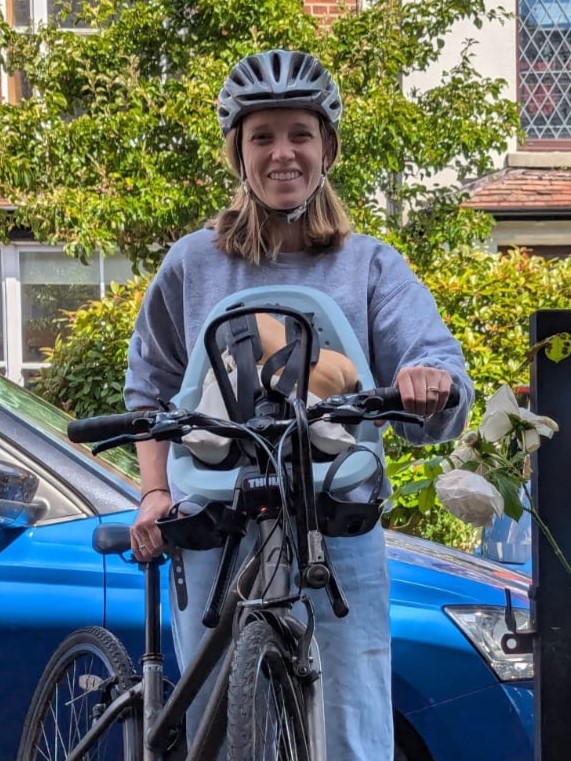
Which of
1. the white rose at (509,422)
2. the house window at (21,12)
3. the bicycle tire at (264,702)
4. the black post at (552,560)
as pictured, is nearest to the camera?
the bicycle tire at (264,702)

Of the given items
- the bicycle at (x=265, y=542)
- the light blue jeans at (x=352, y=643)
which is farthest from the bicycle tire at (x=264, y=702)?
the light blue jeans at (x=352, y=643)

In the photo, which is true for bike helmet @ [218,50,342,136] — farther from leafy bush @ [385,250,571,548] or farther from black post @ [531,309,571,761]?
leafy bush @ [385,250,571,548]

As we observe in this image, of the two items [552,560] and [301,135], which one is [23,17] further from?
[552,560]

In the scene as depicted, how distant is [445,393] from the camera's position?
7.65 feet

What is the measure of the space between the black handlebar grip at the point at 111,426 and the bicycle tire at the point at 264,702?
0.42m

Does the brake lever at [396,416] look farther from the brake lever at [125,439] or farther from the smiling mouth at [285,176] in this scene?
the smiling mouth at [285,176]

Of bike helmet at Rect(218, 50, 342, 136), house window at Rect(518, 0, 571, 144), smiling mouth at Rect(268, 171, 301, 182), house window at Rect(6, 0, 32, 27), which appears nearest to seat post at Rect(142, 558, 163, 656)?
smiling mouth at Rect(268, 171, 301, 182)

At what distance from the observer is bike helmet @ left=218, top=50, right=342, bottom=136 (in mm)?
2676

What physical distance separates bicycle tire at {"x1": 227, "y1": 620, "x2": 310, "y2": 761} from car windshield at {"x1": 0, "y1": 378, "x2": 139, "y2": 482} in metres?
1.72

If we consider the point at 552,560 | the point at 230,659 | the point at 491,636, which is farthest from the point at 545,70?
the point at 230,659

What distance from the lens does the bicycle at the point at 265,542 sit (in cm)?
224

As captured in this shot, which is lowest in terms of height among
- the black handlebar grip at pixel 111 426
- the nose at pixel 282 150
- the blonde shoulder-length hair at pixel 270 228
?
the black handlebar grip at pixel 111 426

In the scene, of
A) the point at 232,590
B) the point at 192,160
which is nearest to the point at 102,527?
the point at 232,590

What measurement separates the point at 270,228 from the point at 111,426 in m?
0.61
